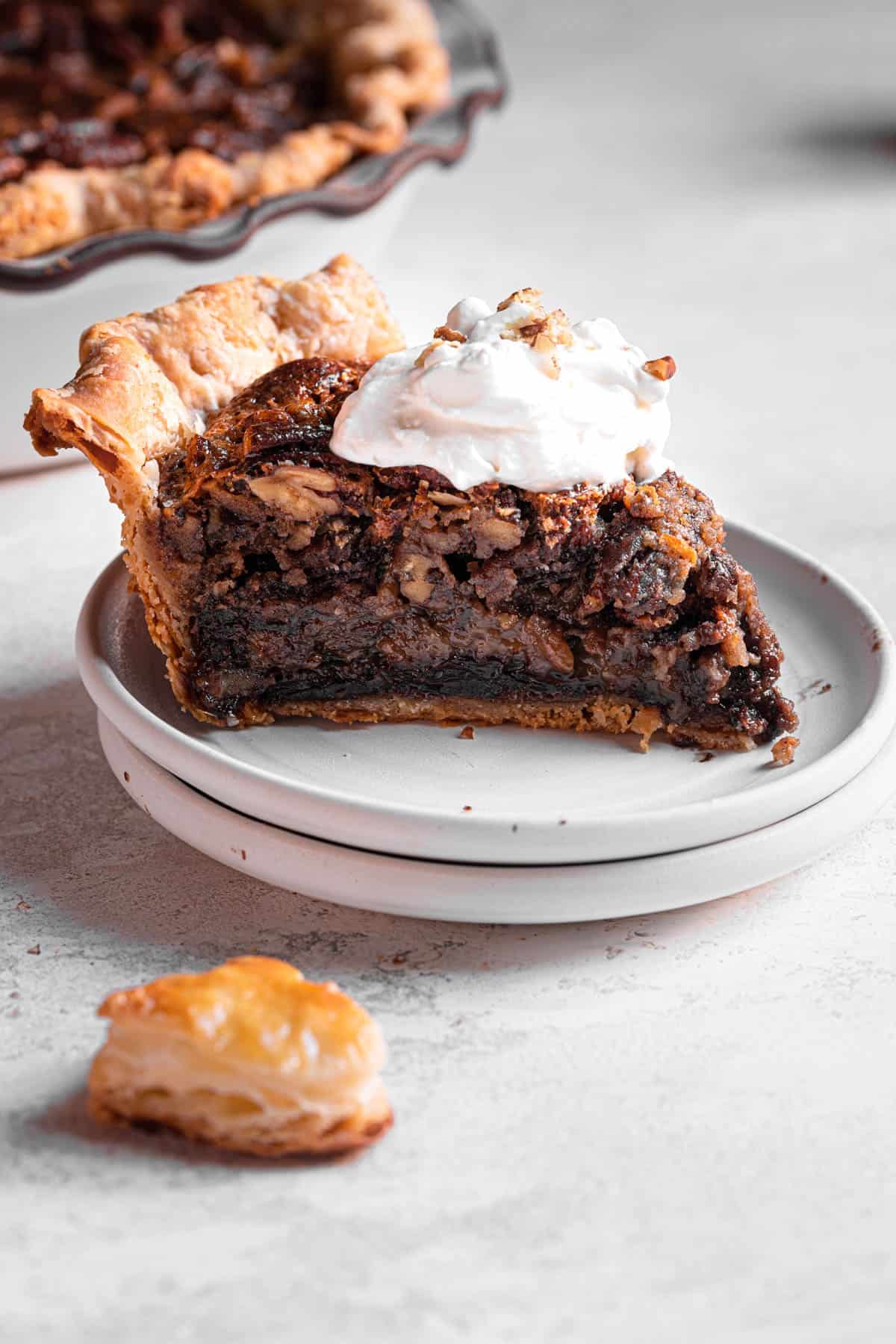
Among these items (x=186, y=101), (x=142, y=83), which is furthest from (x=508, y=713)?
(x=142, y=83)

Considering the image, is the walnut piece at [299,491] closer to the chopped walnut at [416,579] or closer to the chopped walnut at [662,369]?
the chopped walnut at [416,579]

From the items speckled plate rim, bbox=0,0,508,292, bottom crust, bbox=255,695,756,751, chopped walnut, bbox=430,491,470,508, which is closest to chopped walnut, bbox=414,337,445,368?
chopped walnut, bbox=430,491,470,508

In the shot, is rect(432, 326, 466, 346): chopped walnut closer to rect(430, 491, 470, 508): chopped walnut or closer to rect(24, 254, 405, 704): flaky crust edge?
rect(430, 491, 470, 508): chopped walnut

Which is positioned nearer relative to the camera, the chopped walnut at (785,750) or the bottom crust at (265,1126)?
the bottom crust at (265,1126)

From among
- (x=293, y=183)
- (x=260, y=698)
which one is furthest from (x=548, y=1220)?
(x=293, y=183)

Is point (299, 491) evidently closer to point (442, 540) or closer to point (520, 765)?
point (442, 540)

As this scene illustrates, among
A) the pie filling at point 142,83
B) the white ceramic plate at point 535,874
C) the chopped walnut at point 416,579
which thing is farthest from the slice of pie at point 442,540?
the pie filling at point 142,83
